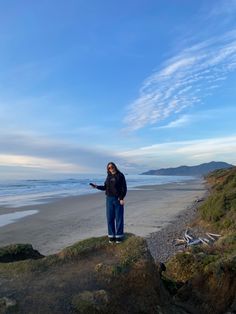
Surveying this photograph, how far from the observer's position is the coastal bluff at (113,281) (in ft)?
19.5

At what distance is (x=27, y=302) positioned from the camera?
582cm

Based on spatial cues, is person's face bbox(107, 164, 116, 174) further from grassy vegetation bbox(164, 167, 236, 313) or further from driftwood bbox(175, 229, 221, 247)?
driftwood bbox(175, 229, 221, 247)

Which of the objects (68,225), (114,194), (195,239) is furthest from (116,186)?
(68,225)

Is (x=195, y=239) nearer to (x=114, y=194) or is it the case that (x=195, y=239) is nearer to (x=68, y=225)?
(x=114, y=194)

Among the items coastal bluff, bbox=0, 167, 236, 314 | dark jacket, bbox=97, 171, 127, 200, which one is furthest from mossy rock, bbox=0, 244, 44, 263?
dark jacket, bbox=97, 171, 127, 200

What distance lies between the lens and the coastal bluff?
234 inches

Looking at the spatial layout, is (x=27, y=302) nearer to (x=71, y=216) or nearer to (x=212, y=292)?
(x=212, y=292)

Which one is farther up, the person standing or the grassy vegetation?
the person standing

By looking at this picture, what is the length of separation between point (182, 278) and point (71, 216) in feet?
58.9

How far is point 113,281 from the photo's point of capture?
6.48 metres

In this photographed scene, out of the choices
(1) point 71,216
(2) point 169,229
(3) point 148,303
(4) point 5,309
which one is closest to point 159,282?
(3) point 148,303

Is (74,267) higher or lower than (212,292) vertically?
higher

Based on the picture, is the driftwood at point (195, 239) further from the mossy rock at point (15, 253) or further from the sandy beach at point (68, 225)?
the mossy rock at point (15, 253)

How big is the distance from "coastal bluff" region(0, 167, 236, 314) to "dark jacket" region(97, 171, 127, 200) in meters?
1.27
